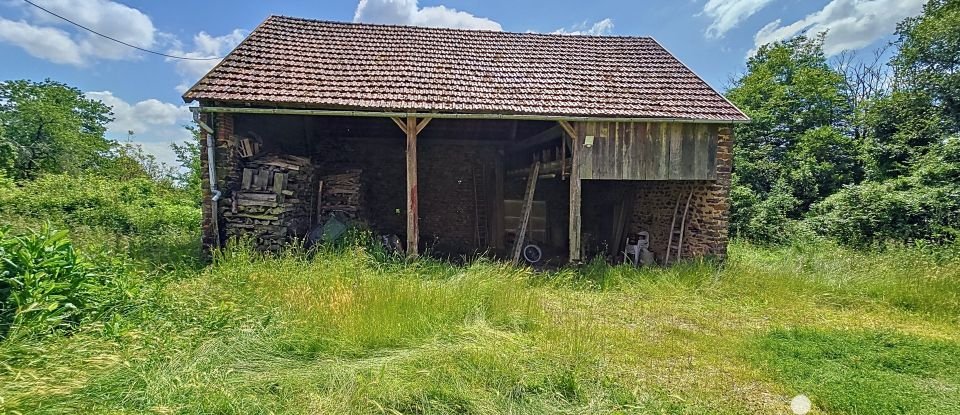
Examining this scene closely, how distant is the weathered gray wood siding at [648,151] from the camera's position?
23.9 ft

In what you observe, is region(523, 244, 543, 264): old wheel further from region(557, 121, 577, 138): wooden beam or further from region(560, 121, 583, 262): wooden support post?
region(557, 121, 577, 138): wooden beam

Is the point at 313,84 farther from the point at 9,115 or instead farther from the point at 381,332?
the point at 9,115

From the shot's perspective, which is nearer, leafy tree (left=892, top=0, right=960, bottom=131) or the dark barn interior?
the dark barn interior

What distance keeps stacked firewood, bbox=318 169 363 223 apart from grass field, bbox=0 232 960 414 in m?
2.67

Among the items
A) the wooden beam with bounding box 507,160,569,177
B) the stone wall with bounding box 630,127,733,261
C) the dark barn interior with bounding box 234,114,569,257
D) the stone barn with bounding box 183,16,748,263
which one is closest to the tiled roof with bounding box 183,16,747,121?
the stone barn with bounding box 183,16,748,263

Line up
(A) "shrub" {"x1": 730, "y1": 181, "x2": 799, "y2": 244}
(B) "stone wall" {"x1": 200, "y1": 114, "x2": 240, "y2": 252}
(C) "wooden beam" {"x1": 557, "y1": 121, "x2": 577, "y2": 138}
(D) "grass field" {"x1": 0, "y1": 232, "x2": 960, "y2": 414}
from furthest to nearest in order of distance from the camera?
(A) "shrub" {"x1": 730, "y1": 181, "x2": 799, "y2": 244}, (C) "wooden beam" {"x1": 557, "y1": 121, "x2": 577, "y2": 138}, (B) "stone wall" {"x1": 200, "y1": 114, "x2": 240, "y2": 252}, (D) "grass field" {"x1": 0, "y1": 232, "x2": 960, "y2": 414}

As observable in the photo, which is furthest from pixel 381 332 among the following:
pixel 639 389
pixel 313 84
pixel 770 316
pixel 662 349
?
pixel 313 84

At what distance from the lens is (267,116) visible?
25.5ft

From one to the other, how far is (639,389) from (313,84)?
661 cm

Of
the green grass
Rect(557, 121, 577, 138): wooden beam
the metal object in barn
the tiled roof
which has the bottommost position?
the green grass

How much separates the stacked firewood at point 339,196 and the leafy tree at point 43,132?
1364 centimetres

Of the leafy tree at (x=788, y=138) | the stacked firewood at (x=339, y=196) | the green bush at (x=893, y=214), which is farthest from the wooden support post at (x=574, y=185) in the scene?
the leafy tree at (x=788, y=138)

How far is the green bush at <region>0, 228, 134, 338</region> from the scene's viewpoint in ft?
9.20

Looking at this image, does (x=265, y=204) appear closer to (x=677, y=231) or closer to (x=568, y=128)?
(x=568, y=128)
